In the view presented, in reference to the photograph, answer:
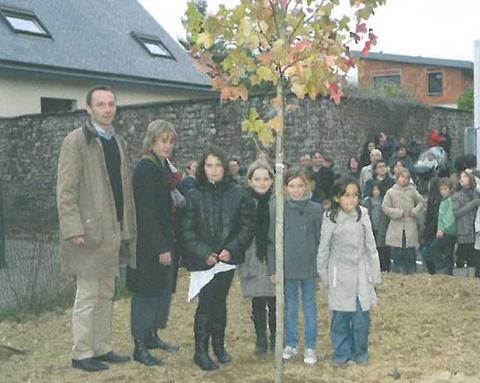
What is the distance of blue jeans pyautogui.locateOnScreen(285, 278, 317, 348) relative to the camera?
238 inches

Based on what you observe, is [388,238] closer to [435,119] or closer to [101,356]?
[101,356]

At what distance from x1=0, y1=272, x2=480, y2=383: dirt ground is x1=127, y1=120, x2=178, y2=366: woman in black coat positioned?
1.37 ft

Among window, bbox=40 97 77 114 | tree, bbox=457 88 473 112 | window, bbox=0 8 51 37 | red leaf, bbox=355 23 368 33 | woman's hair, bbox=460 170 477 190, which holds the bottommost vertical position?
woman's hair, bbox=460 170 477 190

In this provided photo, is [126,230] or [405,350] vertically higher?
[126,230]

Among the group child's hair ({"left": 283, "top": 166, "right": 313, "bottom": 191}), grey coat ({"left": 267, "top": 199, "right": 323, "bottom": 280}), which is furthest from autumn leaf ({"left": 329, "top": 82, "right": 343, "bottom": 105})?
grey coat ({"left": 267, "top": 199, "right": 323, "bottom": 280})

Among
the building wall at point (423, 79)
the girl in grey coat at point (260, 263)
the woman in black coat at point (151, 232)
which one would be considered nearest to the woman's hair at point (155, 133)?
the woman in black coat at point (151, 232)

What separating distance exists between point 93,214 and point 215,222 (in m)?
0.90

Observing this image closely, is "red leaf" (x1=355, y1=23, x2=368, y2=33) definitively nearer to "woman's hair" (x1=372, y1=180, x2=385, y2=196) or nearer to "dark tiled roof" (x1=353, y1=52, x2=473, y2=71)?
"woman's hair" (x1=372, y1=180, x2=385, y2=196)

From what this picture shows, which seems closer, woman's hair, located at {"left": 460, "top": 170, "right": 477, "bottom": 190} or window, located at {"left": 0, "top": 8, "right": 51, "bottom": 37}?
woman's hair, located at {"left": 460, "top": 170, "right": 477, "bottom": 190}

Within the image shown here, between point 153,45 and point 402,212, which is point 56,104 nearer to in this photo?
point 153,45

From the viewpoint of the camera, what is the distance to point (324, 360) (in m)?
6.08

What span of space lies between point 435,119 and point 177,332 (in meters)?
15.2

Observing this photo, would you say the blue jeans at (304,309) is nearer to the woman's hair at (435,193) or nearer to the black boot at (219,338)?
the black boot at (219,338)

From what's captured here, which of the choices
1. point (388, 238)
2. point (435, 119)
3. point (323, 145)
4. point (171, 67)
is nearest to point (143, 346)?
point (388, 238)
